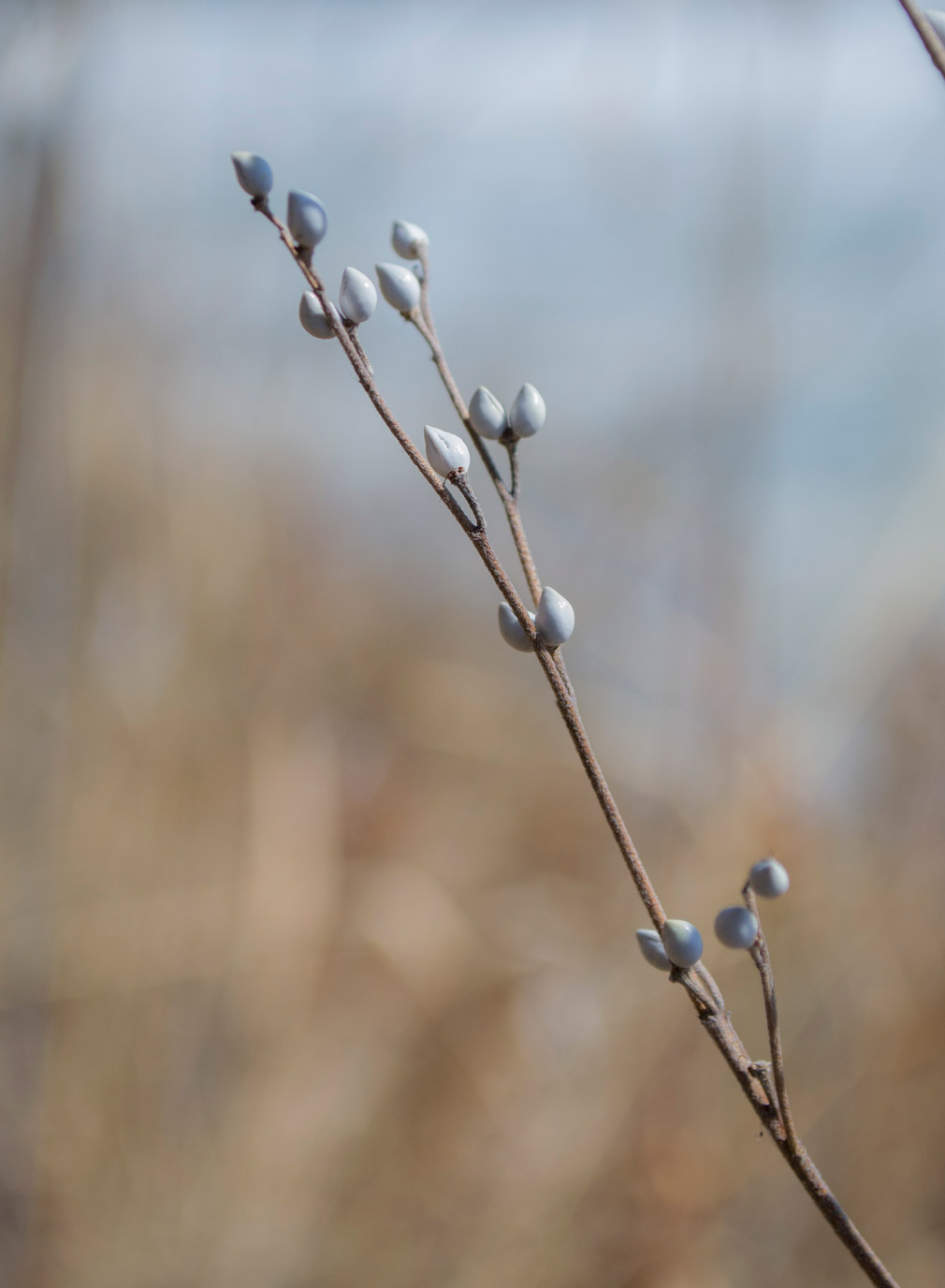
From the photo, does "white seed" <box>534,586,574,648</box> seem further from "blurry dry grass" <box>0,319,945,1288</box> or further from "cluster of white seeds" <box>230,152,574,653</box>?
"blurry dry grass" <box>0,319,945,1288</box>

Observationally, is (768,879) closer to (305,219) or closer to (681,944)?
(681,944)

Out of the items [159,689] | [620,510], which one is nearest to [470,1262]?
[159,689]

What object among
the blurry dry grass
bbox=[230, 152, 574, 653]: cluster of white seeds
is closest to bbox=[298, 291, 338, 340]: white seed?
bbox=[230, 152, 574, 653]: cluster of white seeds

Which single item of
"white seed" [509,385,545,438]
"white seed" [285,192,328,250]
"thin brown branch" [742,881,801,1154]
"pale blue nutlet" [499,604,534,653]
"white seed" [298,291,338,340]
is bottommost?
"thin brown branch" [742,881,801,1154]

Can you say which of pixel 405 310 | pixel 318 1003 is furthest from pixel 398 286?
pixel 318 1003

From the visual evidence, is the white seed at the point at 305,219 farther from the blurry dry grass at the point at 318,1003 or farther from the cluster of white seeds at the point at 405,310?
the blurry dry grass at the point at 318,1003

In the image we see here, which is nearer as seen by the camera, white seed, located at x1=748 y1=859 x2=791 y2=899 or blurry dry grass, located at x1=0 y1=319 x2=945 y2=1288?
white seed, located at x1=748 y1=859 x2=791 y2=899

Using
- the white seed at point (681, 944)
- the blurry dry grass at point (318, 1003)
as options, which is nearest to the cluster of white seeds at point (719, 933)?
the white seed at point (681, 944)

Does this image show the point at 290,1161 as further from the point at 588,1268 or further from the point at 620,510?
the point at 620,510
